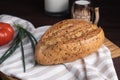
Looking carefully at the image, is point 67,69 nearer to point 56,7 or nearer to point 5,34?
point 5,34

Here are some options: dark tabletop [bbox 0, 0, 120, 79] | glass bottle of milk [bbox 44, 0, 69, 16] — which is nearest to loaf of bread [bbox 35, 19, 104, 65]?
dark tabletop [bbox 0, 0, 120, 79]

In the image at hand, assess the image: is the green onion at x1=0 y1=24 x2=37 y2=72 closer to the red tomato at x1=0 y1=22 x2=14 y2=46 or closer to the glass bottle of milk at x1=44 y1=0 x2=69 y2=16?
the red tomato at x1=0 y1=22 x2=14 y2=46

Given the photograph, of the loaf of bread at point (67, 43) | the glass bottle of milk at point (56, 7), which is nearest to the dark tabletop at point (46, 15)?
Answer: the glass bottle of milk at point (56, 7)

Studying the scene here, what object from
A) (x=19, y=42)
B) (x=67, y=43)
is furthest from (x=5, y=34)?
(x=67, y=43)

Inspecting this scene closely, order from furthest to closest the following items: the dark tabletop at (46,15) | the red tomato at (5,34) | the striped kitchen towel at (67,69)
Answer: the dark tabletop at (46,15) → the red tomato at (5,34) → the striped kitchen towel at (67,69)

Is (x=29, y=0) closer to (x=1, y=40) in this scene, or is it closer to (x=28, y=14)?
(x=28, y=14)

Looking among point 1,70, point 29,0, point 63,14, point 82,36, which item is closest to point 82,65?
point 82,36

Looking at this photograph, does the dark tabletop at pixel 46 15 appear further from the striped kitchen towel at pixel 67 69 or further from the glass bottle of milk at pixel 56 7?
the striped kitchen towel at pixel 67 69
